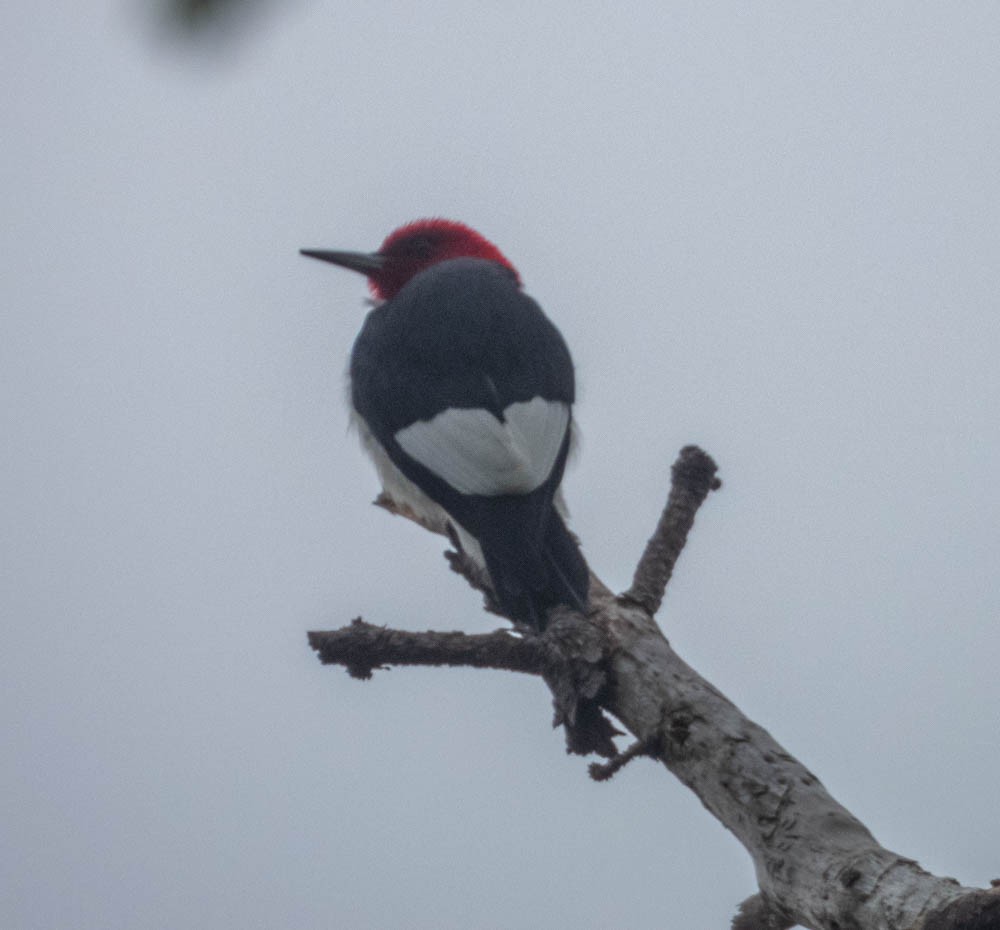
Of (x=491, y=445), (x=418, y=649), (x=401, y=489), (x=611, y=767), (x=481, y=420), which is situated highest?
(x=401, y=489)

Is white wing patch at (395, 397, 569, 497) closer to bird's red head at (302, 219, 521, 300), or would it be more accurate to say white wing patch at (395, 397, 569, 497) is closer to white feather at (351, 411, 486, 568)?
white feather at (351, 411, 486, 568)

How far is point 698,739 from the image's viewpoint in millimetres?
2285

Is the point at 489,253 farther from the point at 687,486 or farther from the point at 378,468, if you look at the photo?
the point at 687,486

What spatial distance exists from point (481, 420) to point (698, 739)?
1.64 metres

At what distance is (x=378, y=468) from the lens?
15.0 ft

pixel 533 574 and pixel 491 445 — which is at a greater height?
pixel 491 445

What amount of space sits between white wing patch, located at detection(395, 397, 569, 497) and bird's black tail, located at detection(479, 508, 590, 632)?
7.2 inches

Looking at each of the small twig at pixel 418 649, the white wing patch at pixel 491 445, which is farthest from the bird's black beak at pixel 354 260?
the small twig at pixel 418 649

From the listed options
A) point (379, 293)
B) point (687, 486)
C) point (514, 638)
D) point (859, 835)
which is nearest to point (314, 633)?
point (514, 638)

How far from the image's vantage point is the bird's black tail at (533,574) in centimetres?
310

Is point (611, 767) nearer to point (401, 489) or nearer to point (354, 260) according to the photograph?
point (401, 489)

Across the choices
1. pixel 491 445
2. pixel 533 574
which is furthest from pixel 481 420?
pixel 533 574

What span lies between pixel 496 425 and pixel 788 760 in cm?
177

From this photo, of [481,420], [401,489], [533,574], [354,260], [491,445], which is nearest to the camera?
[533,574]
